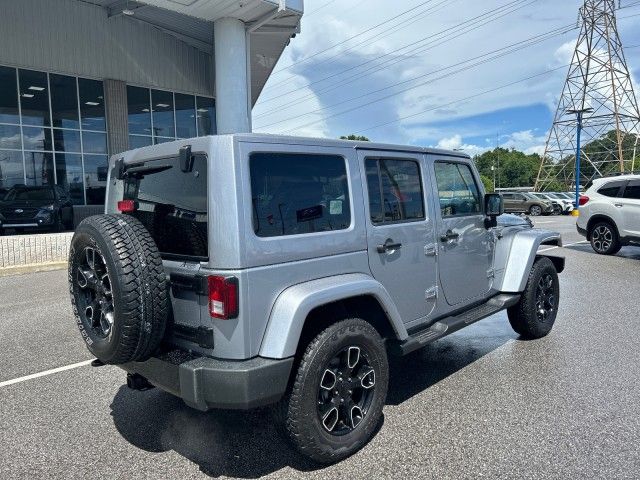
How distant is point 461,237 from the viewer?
427 centimetres

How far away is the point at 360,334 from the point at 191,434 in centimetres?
139

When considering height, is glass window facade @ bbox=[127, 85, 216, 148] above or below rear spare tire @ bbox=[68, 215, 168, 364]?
above

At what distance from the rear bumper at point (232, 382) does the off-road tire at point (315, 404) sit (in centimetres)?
12

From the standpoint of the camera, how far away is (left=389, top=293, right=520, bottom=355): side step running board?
3.51 meters

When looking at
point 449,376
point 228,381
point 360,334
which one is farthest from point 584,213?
point 228,381

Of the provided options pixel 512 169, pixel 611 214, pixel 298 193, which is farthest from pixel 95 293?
pixel 512 169

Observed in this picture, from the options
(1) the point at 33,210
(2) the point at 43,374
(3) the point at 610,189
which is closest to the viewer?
(2) the point at 43,374

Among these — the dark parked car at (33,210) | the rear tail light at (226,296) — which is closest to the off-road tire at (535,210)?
the dark parked car at (33,210)

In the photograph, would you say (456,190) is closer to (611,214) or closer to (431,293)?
(431,293)

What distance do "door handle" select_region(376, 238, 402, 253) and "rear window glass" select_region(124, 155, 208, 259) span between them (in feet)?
4.01

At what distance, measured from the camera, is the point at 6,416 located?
3.70 m

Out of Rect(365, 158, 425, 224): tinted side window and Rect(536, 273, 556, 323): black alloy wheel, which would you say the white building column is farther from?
Rect(365, 158, 425, 224): tinted side window

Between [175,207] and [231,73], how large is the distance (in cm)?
1359

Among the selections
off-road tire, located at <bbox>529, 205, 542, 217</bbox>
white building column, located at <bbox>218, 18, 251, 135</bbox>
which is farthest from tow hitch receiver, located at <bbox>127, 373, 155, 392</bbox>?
off-road tire, located at <bbox>529, 205, 542, 217</bbox>
